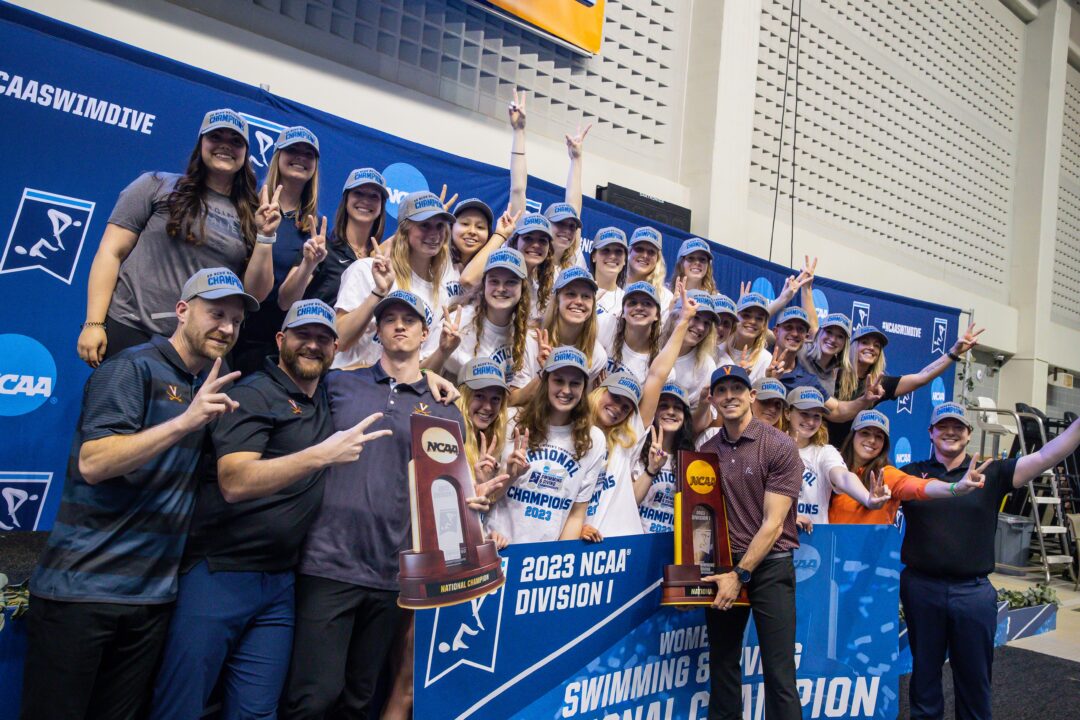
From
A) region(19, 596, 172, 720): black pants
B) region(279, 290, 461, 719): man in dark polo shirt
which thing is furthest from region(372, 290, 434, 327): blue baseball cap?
region(19, 596, 172, 720): black pants

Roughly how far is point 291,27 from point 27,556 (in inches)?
169

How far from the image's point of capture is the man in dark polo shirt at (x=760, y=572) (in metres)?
3.55

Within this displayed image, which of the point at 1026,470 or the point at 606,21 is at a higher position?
the point at 606,21

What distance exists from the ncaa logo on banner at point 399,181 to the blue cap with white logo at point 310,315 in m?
2.61

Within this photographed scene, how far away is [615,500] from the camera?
374 cm

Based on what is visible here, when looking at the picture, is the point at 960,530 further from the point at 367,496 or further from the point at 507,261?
the point at 367,496

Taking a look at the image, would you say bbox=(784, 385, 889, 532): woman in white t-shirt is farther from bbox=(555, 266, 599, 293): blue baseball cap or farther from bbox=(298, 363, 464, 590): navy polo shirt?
bbox=(298, 363, 464, 590): navy polo shirt

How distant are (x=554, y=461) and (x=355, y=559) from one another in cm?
106

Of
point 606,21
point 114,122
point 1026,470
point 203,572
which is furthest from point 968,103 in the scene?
point 203,572

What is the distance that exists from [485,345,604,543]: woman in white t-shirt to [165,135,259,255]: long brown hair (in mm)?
1429

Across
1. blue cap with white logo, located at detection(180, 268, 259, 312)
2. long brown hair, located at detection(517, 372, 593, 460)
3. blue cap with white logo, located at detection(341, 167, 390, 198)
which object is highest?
blue cap with white logo, located at detection(341, 167, 390, 198)

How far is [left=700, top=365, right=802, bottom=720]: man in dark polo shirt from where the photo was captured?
3.55 meters

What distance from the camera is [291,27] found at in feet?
19.7

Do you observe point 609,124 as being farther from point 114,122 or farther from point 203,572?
point 203,572
